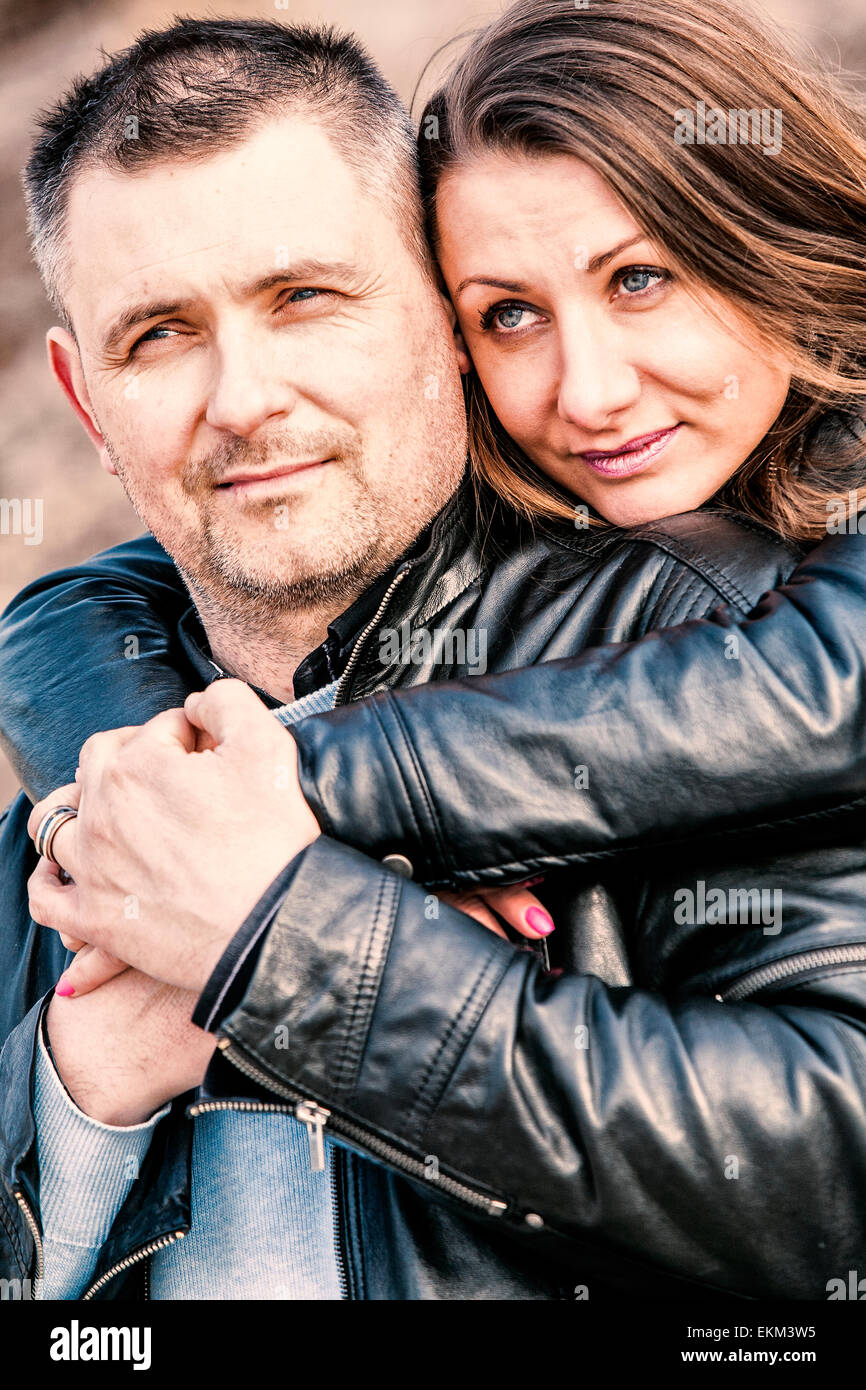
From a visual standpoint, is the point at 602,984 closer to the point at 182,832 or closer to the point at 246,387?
the point at 182,832

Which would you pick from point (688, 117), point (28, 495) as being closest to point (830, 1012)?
point (688, 117)

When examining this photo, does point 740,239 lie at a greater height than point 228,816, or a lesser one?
greater

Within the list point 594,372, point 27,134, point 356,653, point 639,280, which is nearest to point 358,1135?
point 356,653

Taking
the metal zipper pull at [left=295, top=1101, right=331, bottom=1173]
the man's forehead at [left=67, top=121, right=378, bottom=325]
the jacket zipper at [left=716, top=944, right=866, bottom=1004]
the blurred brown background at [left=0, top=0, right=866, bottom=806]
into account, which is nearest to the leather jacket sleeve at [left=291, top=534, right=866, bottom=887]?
the jacket zipper at [left=716, top=944, right=866, bottom=1004]

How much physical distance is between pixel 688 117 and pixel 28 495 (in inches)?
106

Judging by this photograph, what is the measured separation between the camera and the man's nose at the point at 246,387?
1.62 meters

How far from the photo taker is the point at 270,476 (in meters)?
1.69

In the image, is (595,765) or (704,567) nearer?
(595,765)

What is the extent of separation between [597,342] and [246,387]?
42 centimetres

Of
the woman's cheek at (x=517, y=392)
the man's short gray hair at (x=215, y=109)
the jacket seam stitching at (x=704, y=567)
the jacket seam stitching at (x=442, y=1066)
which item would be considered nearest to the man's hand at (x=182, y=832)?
the jacket seam stitching at (x=442, y=1066)

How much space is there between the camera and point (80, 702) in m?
1.81

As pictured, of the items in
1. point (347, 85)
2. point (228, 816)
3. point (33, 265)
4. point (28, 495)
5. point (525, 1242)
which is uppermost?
point (33, 265)

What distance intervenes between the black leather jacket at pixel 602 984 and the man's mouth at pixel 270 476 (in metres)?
0.45

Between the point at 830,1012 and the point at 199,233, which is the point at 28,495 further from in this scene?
the point at 830,1012
